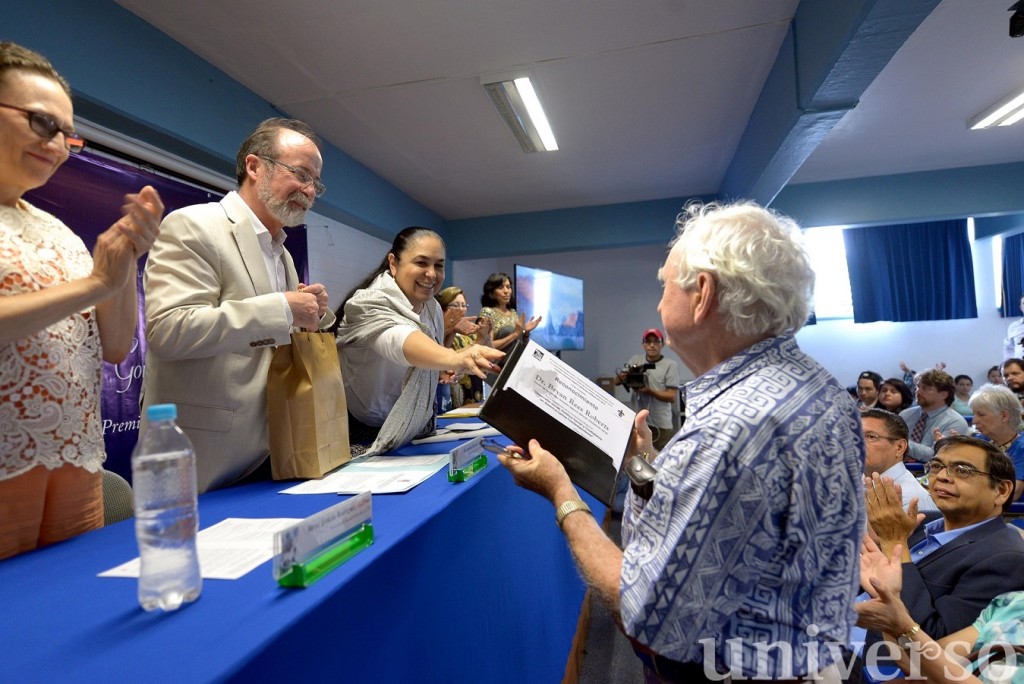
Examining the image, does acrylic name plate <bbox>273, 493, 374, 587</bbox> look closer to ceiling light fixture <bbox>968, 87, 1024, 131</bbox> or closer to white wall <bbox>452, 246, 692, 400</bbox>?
ceiling light fixture <bbox>968, 87, 1024, 131</bbox>

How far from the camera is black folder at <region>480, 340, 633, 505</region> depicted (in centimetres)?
120

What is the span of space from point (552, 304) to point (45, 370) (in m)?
6.79

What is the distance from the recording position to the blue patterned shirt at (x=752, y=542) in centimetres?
79

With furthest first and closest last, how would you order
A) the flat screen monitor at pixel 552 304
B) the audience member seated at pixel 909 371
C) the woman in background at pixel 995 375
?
the audience member seated at pixel 909 371 → the woman in background at pixel 995 375 → the flat screen monitor at pixel 552 304

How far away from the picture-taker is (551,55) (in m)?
3.32

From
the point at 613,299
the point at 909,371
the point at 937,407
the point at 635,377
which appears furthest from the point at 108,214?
the point at 909,371

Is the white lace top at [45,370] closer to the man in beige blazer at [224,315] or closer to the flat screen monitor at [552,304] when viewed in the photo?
the man in beige blazer at [224,315]

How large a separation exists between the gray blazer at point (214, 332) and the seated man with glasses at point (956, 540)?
1.56 meters

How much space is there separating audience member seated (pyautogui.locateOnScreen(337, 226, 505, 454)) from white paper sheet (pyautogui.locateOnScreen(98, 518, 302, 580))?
70cm

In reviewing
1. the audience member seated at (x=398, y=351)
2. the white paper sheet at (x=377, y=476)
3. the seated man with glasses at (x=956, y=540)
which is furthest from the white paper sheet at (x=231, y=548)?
the seated man with glasses at (x=956, y=540)

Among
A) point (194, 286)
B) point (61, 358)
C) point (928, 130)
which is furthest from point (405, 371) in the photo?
point (928, 130)

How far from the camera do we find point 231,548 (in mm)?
878

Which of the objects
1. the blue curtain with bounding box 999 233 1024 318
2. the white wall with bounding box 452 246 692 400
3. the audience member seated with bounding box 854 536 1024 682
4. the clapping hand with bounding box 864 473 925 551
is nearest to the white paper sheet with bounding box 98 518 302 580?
the audience member seated with bounding box 854 536 1024 682

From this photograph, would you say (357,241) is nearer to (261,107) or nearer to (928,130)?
(261,107)
